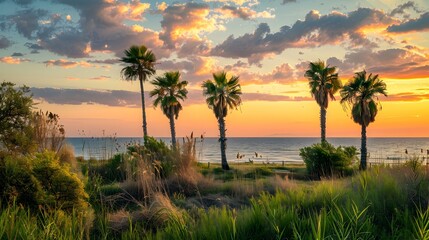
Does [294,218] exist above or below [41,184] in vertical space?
below

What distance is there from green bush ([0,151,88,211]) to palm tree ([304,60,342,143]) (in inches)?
1385

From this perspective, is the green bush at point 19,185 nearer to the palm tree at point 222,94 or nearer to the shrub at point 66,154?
the shrub at point 66,154

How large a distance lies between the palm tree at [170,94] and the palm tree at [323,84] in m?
14.4

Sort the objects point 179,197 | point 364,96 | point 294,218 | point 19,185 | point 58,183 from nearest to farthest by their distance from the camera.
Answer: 1. point 294,218
2. point 19,185
3. point 58,183
4. point 179,197
5. point 364,96

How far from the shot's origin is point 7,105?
13945 mm

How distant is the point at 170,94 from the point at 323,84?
1703 cm

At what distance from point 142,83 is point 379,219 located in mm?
45266

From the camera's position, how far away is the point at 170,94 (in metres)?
47.8

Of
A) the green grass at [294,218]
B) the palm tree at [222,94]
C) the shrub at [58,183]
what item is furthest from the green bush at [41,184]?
the palm tree at [222,94]

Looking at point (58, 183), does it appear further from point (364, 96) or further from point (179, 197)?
point (364, 96)

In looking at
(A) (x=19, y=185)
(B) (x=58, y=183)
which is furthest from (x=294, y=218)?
(A) (x=19, y=185)

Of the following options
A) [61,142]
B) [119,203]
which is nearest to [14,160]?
[119,203]

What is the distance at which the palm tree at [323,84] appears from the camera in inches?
1649

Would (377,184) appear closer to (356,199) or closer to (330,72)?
(356,199)
